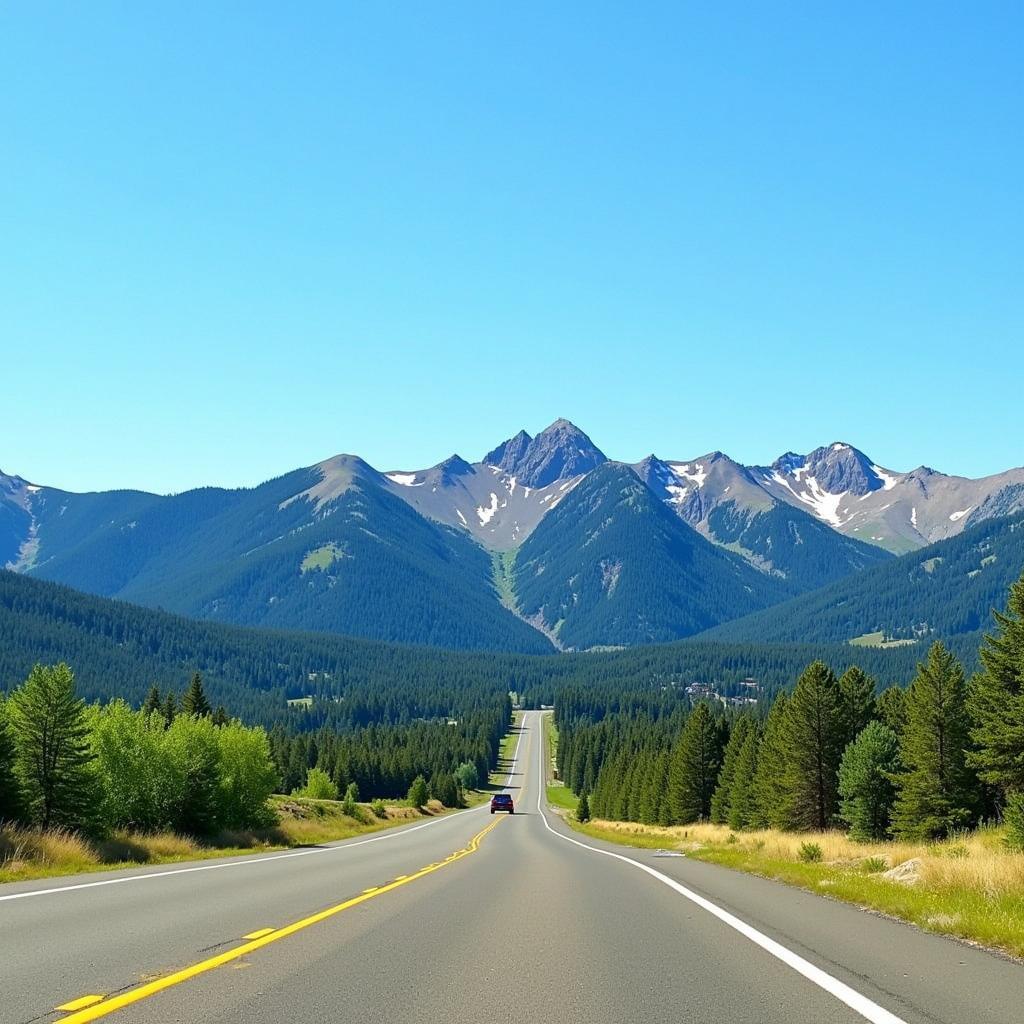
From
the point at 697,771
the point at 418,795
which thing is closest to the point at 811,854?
the point at 697,771

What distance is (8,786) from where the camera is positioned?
31562 millimetres

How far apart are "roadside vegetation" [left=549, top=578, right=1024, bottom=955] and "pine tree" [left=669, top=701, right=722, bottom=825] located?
0.10m

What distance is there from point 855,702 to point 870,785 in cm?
1307

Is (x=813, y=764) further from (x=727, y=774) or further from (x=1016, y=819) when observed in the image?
(x=1016, y=819)

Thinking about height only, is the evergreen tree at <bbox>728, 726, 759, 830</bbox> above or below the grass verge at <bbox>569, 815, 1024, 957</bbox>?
below

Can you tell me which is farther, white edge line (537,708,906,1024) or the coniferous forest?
the coniferous forest

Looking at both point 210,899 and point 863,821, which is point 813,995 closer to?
point 210,899

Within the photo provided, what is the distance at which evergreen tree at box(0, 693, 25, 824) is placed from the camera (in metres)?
31.5

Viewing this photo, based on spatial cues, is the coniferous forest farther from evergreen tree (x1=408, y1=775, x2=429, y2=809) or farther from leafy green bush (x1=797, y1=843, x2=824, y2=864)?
evergreen tree (x1=408, y1=775, x2=429, y2=809)

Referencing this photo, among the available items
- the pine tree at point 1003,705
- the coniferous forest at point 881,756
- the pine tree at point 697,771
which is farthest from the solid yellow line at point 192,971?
the pine tree at point 697,771

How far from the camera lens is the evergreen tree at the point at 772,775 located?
6084 cm

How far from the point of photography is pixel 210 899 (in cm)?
1491

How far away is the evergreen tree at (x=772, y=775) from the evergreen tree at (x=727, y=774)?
7683 mm

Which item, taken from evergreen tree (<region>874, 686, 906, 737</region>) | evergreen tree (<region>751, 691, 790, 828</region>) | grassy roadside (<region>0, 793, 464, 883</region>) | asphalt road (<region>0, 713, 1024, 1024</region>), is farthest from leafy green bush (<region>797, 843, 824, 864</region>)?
evergreen tree (<region>874, 686, 906, 737</region>)
